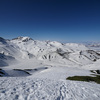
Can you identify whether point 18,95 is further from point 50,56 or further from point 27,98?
point 50,56

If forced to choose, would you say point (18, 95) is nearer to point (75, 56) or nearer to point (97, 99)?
point (97, 99)

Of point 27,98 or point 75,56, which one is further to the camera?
point 75,56

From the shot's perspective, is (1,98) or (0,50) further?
(0,50)

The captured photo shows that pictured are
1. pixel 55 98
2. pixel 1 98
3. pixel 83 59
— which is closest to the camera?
pixel 1 98

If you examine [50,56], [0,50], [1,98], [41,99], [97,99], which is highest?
[0,50]

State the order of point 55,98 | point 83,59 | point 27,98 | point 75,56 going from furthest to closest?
point 75,56 < point 83,59 < point 55,98 < point 27,98

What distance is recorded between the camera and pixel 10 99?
20.8 feet

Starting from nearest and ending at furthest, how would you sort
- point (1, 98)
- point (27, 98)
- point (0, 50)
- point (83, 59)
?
point (1, 98)
point (27, 98)
point (83, 59)
point (0, 50)

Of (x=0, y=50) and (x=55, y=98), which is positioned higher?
(x=0, y=50)

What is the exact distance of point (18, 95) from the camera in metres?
7.16

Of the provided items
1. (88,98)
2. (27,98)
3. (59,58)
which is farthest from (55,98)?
(59,58)

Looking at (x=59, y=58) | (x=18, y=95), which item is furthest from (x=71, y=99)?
(x=59, y=58)

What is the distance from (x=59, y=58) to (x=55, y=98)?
155m

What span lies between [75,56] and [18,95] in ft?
561
